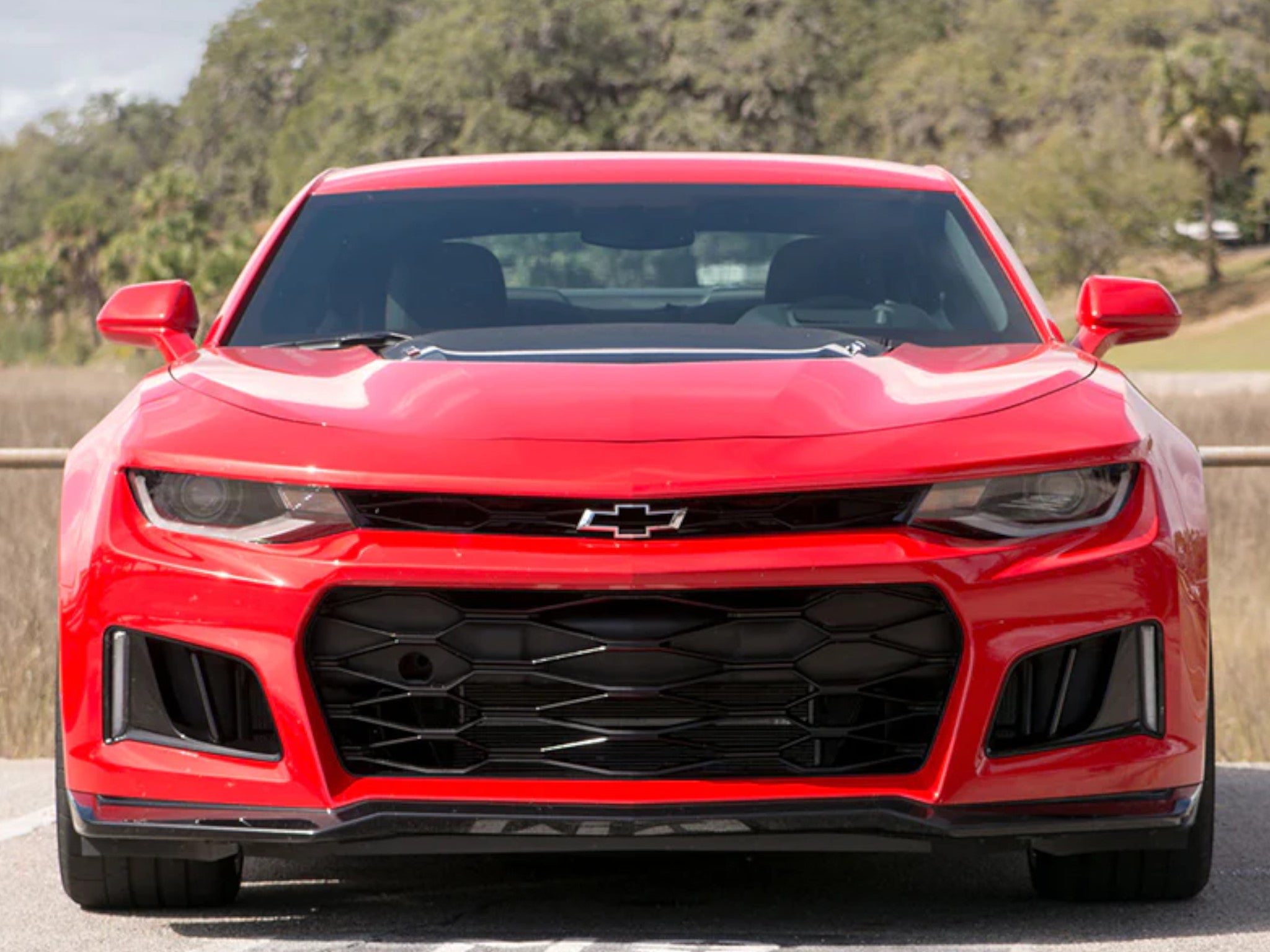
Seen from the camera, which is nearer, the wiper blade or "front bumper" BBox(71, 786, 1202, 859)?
"front bumper" BBox(71, 786, 1202, 859)

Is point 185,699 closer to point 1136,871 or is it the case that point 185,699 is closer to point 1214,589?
point 1136,871

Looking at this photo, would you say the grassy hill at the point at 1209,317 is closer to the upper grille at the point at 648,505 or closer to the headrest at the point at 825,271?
the headrest at the point at 825,271

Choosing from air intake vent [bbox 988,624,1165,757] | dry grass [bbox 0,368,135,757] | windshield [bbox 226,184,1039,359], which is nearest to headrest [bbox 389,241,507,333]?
windshield [bbox 226,184,1039,359]

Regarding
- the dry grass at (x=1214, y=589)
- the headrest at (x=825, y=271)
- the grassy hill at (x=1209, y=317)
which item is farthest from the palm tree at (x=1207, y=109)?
the headrest at (x=825, y=271)

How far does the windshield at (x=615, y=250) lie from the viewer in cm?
454

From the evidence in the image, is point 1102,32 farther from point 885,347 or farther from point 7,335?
point 885,347

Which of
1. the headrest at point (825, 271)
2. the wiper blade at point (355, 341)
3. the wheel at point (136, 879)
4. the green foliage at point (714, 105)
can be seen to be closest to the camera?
the wheel at point (136, 879)

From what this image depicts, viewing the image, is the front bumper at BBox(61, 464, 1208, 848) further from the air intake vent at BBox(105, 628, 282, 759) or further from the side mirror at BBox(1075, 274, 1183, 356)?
the side mirror at BBox(1075, 274, 1183, 356)

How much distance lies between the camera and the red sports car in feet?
11.0

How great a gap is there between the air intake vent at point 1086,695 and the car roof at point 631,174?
5.85 feet

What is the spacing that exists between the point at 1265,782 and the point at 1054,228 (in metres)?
63.8

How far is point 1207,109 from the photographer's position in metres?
67.2

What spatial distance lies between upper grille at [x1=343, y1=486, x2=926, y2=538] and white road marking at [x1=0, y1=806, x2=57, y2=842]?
1.94m

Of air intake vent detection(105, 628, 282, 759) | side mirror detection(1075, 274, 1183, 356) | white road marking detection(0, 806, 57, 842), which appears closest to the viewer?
air intake vent detection(105, 628, 282, 759)
